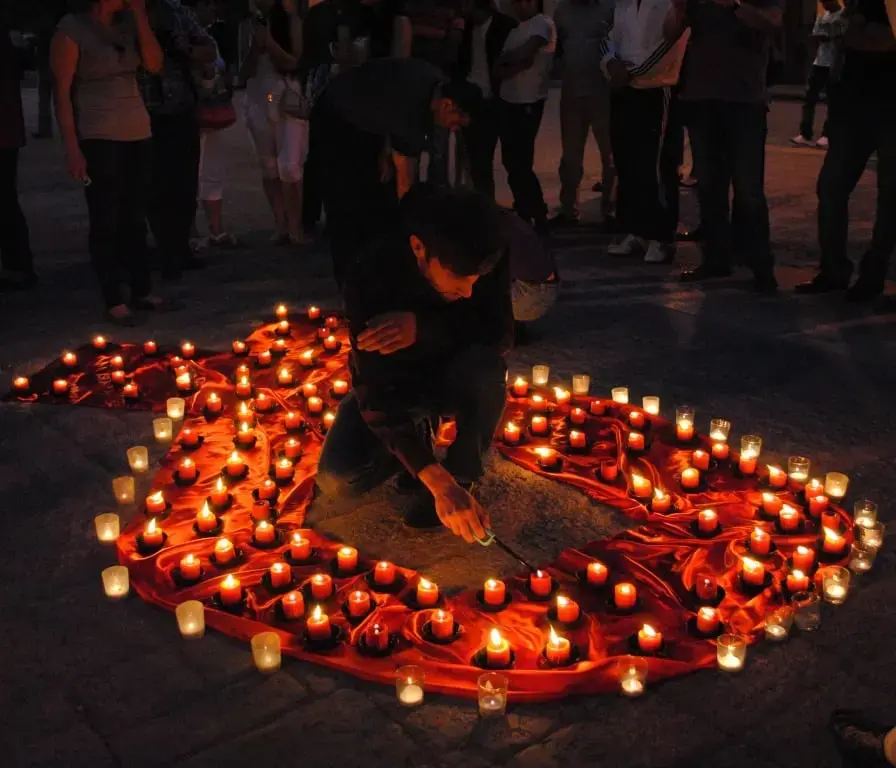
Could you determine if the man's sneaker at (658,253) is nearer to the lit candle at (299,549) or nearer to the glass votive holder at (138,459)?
the glass votive holder at (138,459)

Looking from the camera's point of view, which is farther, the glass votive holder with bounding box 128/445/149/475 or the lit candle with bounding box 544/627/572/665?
the glass votive holder with bounding box 128/445/149/475

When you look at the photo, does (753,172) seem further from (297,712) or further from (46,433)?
(297,712)

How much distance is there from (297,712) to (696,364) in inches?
128

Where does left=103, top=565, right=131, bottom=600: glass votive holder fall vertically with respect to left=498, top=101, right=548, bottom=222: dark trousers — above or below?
below

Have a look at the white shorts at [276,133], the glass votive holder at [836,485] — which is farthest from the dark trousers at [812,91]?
the glass votive holder at [836,485]

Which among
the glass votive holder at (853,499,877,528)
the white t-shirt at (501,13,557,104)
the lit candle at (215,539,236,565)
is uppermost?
the white t-shirt at (501,13,557,104)

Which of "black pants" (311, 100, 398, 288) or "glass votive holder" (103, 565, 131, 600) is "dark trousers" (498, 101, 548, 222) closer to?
"black pants" (311, 100, 398, 288)

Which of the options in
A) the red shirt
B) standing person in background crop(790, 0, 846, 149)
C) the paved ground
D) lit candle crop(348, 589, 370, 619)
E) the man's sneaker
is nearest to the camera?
the paved ground

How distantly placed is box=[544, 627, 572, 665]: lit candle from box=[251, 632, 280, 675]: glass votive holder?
75 cm

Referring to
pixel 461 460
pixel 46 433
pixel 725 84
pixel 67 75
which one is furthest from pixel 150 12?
→ pixel 461 460

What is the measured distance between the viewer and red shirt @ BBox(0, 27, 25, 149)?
5925 mm

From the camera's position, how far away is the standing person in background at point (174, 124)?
234 inches

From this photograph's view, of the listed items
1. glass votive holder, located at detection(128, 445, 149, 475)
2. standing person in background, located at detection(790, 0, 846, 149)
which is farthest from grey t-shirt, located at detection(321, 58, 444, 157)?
standing person in background, located at detection(790, 0, 846, 149)

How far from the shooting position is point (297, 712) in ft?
8.42
